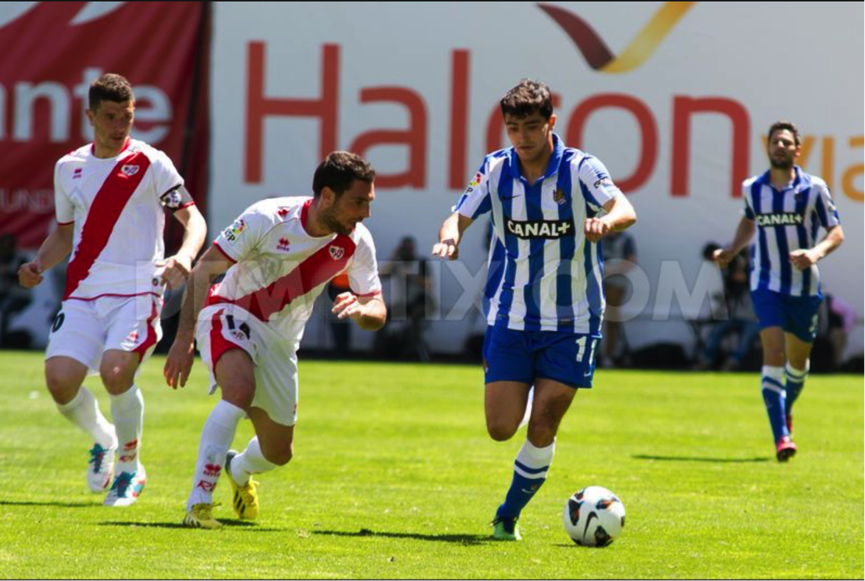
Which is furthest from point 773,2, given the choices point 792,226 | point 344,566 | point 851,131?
point 344,566

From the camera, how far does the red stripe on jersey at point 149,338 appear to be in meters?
8.66

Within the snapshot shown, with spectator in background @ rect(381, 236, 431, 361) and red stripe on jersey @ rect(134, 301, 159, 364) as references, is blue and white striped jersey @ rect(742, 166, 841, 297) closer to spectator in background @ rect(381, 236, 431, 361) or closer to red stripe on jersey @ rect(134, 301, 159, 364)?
red stripe on jersey @ rect(134, 301, 159, 364)

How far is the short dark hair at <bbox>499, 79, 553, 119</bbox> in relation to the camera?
7.44m

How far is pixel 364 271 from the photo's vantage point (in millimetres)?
8055

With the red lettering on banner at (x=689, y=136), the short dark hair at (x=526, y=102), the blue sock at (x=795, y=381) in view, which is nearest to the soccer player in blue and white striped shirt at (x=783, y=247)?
the blue sock at (x=795, y=381)

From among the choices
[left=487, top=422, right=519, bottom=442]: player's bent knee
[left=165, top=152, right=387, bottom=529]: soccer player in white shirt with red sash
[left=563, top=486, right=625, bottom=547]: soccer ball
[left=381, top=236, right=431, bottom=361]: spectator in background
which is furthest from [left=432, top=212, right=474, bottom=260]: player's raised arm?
[left=381, top=236, right=431, bottom=361]: spectator in background

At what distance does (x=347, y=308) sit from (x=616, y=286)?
16603 millimetres

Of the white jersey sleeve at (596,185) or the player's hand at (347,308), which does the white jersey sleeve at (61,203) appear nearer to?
the player's hand at (347,308)

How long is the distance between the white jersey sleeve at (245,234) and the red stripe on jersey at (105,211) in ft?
4.04

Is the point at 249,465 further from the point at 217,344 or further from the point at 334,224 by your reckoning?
the point at 334,224

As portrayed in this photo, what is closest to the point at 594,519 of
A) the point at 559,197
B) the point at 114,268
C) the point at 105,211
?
the point at 559,197

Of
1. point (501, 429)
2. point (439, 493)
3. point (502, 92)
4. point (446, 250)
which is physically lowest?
point (439, 493)

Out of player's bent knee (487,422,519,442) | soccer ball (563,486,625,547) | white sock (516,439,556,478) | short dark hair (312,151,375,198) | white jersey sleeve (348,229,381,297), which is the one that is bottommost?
soccer ball (563,486,625,547)

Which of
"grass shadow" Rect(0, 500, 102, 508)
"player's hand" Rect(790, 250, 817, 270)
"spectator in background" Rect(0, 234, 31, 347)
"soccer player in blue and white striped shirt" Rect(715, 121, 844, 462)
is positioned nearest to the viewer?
"grass shadow" Rect(0, 500, 102, 508)
